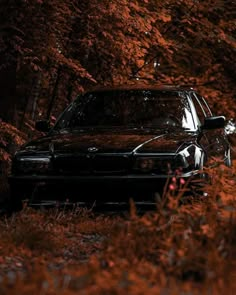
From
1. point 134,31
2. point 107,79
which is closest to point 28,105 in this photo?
point 107,79

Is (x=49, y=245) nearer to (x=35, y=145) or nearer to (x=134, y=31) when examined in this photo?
(x=35, y=145)

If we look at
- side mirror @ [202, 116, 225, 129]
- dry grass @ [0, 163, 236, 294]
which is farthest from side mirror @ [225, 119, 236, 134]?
dry grass @ [0, 163, 236, 294]

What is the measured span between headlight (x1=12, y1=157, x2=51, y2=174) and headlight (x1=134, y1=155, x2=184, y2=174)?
0.91m

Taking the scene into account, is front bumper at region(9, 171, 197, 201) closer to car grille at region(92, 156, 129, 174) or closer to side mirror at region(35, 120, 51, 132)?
car grille at region(92, 156, 129, 174)

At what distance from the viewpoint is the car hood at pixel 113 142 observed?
7070 millimetres

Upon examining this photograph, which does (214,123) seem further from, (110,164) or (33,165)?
(33,165)

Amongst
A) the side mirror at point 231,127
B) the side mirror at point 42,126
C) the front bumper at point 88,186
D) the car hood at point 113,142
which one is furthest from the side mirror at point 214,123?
the side mirror at point 231,127

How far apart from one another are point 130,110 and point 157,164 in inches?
73.7

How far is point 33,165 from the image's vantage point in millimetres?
7234

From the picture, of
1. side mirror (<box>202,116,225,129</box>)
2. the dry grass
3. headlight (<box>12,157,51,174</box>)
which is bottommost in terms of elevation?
the dry grass

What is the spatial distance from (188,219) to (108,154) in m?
1.98

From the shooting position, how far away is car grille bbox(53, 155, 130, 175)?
7.02 metres

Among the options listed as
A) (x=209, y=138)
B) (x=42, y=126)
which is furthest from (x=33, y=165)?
(x=209, y=138)

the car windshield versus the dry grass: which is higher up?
the car windshield
